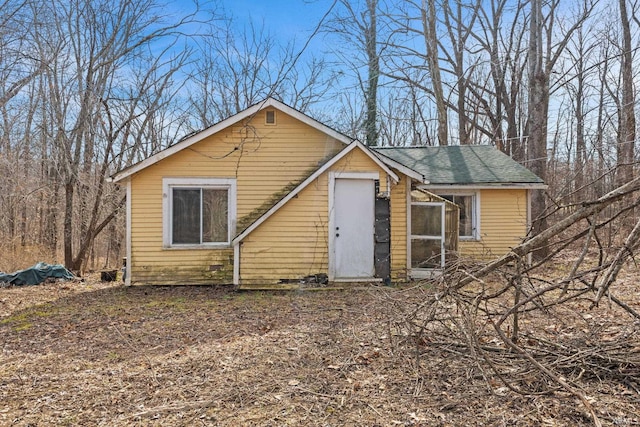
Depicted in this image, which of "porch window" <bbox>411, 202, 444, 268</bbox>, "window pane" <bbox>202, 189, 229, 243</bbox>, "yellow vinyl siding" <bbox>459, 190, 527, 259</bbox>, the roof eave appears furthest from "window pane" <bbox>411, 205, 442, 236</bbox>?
"window pane" <bbox>202, 189, 229, 243</bbox>

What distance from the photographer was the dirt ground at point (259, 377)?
334 centimetres

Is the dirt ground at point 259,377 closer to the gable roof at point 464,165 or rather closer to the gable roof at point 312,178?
the gable roof at point 312,178

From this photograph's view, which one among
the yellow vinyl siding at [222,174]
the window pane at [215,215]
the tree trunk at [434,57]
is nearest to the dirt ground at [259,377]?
the yellow vinyl siding at [222,174]

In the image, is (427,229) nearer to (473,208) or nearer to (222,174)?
(473,208)

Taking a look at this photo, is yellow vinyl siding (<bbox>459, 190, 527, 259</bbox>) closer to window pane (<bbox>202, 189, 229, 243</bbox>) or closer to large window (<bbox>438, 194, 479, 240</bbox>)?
large window (<bbox>438, 194, 479, 240</bbox>)

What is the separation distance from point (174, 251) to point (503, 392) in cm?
769

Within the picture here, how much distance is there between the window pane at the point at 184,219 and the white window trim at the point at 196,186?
11 cm

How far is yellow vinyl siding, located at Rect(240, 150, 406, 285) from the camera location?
8.98m

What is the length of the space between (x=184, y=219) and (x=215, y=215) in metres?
0.71

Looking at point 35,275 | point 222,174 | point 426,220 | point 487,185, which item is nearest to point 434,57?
point 487,185

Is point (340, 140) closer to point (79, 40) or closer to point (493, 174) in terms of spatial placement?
point (493, 174)

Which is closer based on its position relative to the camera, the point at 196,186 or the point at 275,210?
the point at 275,210

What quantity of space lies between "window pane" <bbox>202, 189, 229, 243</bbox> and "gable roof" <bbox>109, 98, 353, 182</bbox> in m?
1.18

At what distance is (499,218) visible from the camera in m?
11.6
